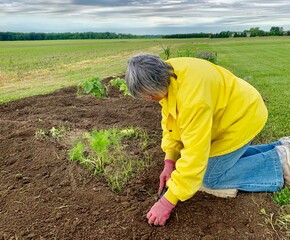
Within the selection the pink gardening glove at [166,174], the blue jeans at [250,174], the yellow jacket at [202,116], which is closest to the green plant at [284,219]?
the blue jeans at [250,174]

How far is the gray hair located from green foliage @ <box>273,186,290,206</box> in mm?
1364

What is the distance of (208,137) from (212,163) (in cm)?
68

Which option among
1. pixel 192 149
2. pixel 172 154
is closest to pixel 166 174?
pixel 172 154

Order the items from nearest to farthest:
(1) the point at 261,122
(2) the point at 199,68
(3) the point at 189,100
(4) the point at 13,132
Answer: (3) the point at 189,100 < (2) the point at 199,68 < (1) the point at 261,122 < (4) the point at 13,132

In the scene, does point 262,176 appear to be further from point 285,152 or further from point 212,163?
point 212,163

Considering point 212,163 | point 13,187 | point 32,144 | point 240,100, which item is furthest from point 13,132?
point 240,100

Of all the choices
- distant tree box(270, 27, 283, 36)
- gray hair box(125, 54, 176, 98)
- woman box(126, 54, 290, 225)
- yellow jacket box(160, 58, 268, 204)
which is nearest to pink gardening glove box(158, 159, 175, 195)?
woman box(126, 54, 290, 225)

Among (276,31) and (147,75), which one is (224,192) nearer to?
(147,75)

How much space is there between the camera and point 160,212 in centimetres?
239

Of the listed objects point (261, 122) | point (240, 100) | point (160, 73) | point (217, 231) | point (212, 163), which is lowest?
point (217, 231)

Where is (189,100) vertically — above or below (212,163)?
above

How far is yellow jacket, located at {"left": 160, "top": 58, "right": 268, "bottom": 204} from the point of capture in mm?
2154

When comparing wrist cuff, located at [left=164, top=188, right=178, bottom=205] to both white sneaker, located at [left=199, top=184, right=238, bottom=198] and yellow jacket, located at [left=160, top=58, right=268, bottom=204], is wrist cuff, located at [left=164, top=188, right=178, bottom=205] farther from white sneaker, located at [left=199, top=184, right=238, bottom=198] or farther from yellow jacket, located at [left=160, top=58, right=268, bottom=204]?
white sneaker, located at [left=199, top=184, right=238, bottom=198]

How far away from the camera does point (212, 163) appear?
2777 mm
